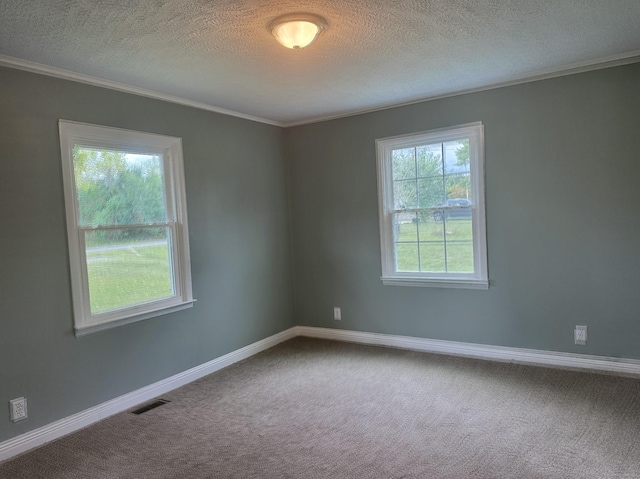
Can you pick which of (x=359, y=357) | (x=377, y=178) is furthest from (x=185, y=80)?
(x=359, y=357)

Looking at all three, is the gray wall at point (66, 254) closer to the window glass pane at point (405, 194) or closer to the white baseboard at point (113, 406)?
the white baseboard at point (113, 406)

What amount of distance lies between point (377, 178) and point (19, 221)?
9.80 feet

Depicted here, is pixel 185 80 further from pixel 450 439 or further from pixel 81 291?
pixel 450 439

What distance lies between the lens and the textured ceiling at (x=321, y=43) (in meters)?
2.22

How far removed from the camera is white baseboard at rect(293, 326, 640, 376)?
3.45m

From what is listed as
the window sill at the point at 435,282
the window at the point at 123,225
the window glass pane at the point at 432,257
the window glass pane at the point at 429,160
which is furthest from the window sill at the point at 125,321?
the window glass pane at the point at 429,160

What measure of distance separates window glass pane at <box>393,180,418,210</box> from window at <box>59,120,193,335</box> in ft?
6.55

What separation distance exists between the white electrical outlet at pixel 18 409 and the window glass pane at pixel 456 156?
3.64 m

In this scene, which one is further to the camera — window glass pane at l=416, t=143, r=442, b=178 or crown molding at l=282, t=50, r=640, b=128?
window glass pane at l=416, t=143, r=442, b=178

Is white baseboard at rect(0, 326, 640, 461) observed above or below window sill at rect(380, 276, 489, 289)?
below

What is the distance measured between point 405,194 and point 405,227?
0.32 meters

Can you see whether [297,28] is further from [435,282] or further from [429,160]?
[435,282]

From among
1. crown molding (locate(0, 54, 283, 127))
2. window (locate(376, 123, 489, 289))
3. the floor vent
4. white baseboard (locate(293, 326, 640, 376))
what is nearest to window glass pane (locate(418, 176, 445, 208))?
window (locate(376, 123, 489, 289))

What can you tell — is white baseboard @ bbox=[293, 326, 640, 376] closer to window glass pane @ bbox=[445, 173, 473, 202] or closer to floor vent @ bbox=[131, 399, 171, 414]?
window glass pane @ bbox=[445, 173, 473, 202]
